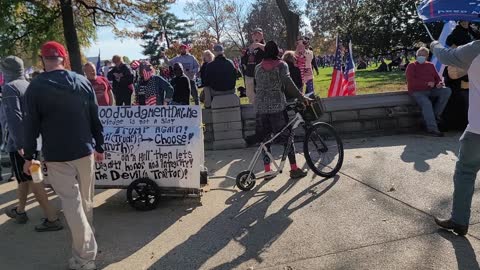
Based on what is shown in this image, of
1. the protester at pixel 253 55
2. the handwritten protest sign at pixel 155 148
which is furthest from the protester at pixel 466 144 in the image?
the protester at pixel 253 55

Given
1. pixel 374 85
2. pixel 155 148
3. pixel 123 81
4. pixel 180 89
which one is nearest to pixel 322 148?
pixel 155 148

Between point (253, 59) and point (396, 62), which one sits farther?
point (396, 62)

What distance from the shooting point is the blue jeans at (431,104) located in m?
8.75

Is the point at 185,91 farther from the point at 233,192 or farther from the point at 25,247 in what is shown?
the point at 25,247

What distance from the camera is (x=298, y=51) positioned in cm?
1047

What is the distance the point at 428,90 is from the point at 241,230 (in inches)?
224

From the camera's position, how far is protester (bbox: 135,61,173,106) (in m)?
9.52

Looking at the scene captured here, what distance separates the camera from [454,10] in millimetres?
4789

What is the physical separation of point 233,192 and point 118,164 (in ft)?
4.85

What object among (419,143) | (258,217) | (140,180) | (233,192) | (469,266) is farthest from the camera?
(419,143)

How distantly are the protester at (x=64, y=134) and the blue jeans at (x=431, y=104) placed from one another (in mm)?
6612

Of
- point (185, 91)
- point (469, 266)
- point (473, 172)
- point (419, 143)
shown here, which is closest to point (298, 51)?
point (185, 91)

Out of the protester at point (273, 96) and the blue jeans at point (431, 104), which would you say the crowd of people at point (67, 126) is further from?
the blue jeans at point (431, 104)

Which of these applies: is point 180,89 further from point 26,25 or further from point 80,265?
point 26,25
